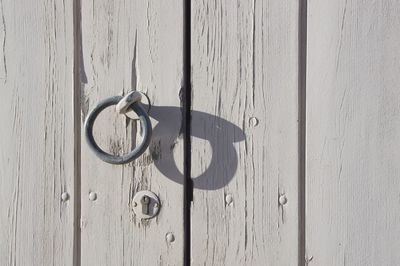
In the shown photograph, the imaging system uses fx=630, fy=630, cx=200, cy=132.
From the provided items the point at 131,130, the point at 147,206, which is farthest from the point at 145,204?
the point at 131,130

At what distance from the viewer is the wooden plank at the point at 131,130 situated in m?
0.95

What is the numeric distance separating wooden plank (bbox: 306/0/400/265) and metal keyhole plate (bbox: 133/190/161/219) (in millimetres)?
232

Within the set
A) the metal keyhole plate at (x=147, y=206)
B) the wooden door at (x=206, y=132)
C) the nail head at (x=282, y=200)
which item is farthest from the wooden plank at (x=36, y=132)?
the nail head at (x=282, y=200)

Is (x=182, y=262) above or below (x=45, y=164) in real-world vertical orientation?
below

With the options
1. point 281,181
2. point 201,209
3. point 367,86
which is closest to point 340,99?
point 367,86

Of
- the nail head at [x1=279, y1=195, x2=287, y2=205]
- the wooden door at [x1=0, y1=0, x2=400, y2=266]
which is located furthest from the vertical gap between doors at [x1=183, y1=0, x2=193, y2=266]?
the nail head at [x1=279, y1=195, x2=287, y2=205]

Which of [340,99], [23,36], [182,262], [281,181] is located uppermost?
[23,36]

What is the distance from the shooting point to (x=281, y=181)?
94 centimetres

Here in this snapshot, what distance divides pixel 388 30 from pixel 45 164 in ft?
1.83

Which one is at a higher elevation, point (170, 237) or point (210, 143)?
point (210, 143)

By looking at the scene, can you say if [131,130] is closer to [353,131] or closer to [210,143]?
[210,143]

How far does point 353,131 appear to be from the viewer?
923mm

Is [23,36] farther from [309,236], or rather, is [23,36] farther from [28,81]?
[309,236]

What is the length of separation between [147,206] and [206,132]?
0.14 m
